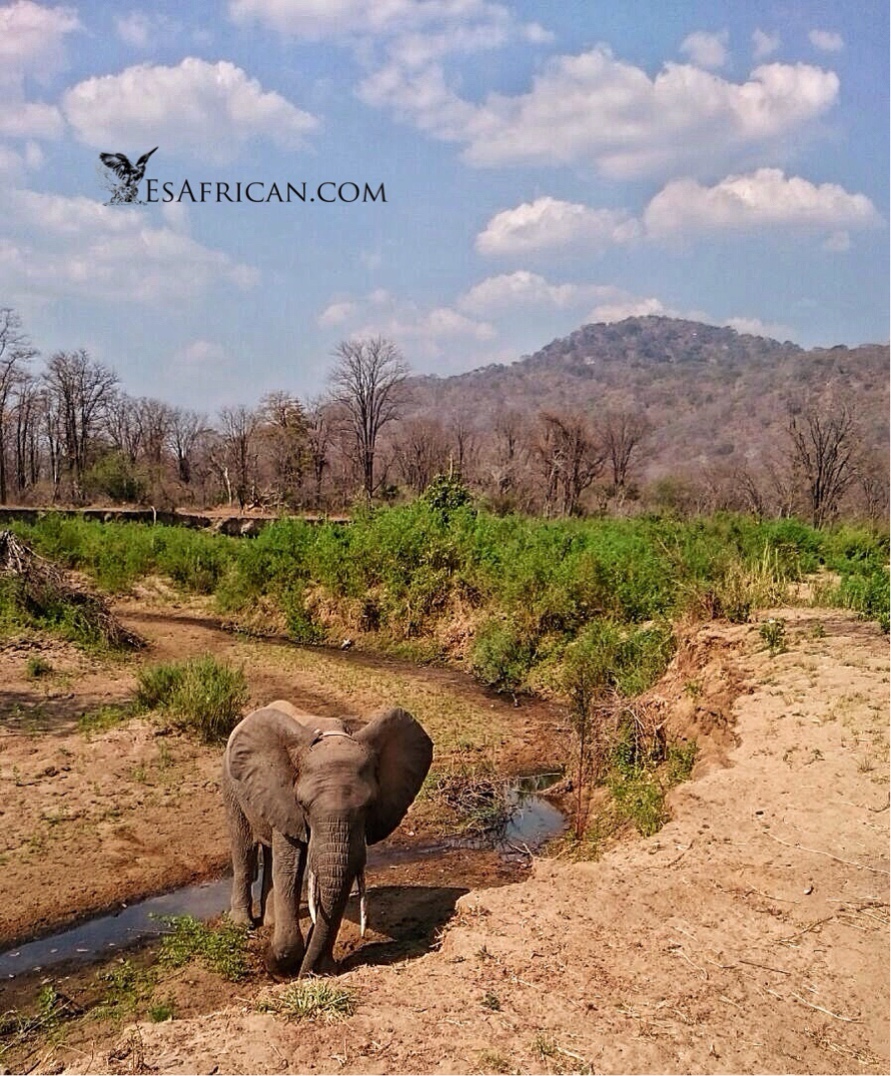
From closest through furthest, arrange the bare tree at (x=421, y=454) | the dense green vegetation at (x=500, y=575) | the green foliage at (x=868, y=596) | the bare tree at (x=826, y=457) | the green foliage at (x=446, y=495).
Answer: the green foliage at (x=868, y=596), the dense green vegetation at (x=500, y=575), the green foliage at (x=446, y=495), the bare tree at (x=826, y=457), the bare tree at (x=421, y=454)

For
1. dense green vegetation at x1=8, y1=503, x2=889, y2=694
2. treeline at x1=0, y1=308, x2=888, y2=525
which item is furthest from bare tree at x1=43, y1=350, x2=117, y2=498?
dense green vegetation at x1=8, y1=503, x2=889, y2=694

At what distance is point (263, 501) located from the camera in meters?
46.2

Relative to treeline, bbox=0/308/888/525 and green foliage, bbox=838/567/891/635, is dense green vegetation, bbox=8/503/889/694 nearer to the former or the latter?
green foliage, bbox=838/567/891/635

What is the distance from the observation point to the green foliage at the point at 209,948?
6.19 m

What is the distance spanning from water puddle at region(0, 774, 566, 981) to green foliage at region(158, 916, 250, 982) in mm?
458

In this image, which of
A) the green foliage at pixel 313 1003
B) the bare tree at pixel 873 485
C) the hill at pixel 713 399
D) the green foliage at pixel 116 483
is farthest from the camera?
the hill at pixel 713 399

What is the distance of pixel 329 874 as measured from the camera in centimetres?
553

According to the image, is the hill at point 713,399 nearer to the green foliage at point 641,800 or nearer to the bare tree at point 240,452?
the bare tree at point 240,452

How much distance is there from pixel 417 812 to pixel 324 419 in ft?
169

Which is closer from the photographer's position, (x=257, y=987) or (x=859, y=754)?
(x=257, y=987)

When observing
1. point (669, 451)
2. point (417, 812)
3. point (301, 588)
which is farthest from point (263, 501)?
point (669, 451)

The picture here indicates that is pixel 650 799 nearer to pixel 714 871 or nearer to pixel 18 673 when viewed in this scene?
pixel 714 871

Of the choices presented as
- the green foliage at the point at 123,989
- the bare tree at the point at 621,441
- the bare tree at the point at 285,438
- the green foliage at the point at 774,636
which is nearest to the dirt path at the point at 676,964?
the green foliage at the point at 123,989

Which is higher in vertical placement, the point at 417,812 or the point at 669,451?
the point at 669,451
